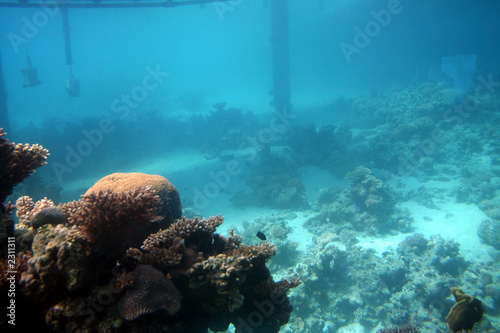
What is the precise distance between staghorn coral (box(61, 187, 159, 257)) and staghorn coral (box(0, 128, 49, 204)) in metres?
0.89

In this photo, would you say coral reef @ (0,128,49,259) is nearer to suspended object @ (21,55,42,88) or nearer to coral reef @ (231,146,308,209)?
coral reef @ (231,146,308,209)

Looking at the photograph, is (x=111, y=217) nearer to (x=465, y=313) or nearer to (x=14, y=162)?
(x=14, y=162)

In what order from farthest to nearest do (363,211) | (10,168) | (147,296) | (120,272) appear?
(363,211)
(10,168)
(120,272)
(147,296)

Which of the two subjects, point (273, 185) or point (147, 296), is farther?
point (273, 185)

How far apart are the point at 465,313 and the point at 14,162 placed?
814 cm

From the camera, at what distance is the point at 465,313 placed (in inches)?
187

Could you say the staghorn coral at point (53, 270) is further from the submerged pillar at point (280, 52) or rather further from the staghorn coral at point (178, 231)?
the submerged pillar at point (280, 52)

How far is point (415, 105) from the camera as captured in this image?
20141 mm

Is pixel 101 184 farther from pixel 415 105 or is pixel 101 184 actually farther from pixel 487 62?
pixel 487 62

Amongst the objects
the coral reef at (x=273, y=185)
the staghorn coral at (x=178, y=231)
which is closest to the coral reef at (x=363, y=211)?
the coral reef at (x=273, y=185)

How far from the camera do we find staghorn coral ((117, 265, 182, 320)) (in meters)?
2.48

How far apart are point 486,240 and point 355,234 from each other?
5.02m

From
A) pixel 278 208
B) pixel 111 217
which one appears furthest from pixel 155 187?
pixel 278 208

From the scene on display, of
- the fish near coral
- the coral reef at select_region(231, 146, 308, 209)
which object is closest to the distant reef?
the fish near coral
